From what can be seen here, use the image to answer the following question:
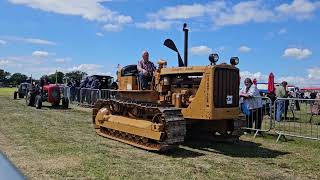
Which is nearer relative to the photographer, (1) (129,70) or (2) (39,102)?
(1) (129,70)

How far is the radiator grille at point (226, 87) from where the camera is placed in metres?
9.73

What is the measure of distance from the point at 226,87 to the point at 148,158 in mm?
2531

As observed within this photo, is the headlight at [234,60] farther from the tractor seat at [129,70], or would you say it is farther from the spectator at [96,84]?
the spectator at [96,84]

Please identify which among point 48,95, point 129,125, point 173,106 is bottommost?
point 129,125

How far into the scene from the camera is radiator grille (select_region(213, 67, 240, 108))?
9.73m

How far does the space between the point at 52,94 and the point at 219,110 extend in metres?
15.2

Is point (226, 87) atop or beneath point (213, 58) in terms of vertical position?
beneath

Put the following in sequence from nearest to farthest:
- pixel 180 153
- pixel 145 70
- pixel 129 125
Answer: pixel 180 153
pixel 129 125
pixel 145 70

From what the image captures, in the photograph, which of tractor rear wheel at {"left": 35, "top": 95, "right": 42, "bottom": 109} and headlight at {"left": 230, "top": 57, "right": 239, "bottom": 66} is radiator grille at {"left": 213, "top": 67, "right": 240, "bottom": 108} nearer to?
headlight at {"left": 230, "top": 57, "right": 239, "bottom": 66}

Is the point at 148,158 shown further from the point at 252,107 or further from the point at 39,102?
the point at 39,102

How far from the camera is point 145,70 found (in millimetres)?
11664

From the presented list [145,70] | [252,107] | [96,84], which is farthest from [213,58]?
[96,84]

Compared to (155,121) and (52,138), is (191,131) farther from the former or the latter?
(52,138)

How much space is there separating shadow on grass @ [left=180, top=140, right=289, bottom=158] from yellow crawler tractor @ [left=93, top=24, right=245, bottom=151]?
0.34 meters
